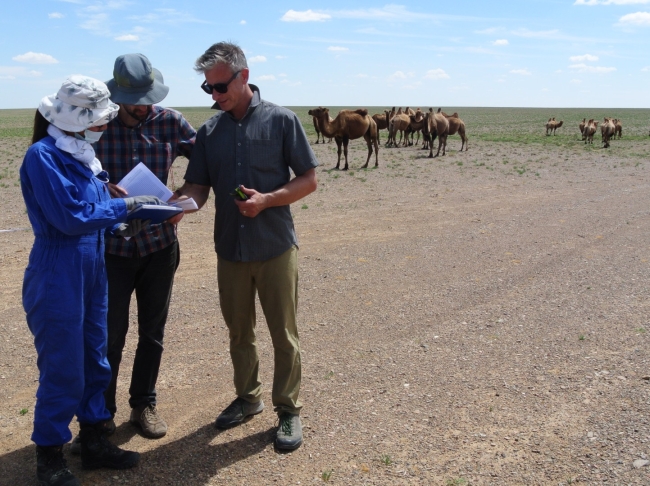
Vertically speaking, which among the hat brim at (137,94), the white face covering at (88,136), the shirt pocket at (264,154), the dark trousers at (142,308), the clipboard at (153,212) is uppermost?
the hat brim at (137,94)

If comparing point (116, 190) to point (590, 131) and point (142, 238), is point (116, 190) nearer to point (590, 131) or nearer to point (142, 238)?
point (142, 238)

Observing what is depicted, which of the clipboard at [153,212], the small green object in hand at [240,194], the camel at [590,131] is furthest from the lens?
the camel at [590,131]

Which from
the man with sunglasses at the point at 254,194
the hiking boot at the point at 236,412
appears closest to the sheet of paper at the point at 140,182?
the man with sunglasses at the point at 254,194

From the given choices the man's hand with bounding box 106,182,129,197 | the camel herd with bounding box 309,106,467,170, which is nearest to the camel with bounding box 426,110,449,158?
the camel herd with bounding box 309,106,467,170

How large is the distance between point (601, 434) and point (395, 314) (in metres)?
2.50

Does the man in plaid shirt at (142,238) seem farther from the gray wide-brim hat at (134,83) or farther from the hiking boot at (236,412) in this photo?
the hiking boot at (236,412)

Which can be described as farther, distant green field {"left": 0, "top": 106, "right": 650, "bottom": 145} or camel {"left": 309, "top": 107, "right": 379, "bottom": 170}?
distant green field {"left": 0, "top": 106, "right": 650, "bottom": 145}

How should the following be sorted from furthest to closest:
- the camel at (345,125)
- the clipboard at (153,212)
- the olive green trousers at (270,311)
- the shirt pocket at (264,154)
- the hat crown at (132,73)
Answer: the camel at (345,125)
the olive green trousers at (270,311)
the shirt pocket at (264,154)
the hat crown at (132,73)
the clipboard at (153,212)

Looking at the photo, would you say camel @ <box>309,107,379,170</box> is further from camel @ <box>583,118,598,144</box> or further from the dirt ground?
camel @ <box>583,118,598,144</box>

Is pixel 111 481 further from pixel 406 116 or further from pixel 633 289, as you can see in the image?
pixel 406 116

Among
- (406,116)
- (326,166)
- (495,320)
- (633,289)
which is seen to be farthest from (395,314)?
(406,116)

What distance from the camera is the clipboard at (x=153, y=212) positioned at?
320 centimetres

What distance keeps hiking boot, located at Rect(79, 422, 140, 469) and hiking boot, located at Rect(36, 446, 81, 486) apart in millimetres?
194

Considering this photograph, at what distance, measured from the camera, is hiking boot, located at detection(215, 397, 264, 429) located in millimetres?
3977
